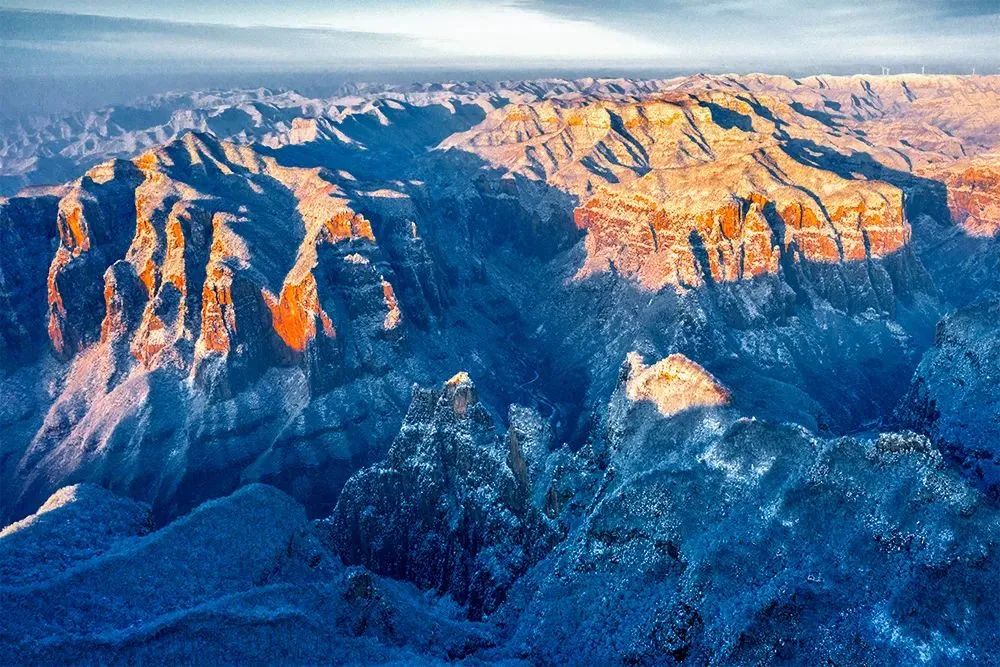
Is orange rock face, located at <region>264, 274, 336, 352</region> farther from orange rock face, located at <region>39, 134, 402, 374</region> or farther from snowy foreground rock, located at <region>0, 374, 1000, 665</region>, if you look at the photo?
snowy foreground rock, located at <region>0, 374, 1000, 665</region>

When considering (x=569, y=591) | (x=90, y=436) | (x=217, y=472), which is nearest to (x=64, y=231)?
(x=90, y=436)

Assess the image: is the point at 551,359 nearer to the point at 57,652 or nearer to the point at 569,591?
the point at 569,591

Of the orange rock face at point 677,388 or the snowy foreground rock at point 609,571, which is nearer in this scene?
the snowy foreground rock at point 609,571

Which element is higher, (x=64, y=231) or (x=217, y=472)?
(x=64, y=231)

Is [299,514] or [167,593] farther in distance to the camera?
[299,514]

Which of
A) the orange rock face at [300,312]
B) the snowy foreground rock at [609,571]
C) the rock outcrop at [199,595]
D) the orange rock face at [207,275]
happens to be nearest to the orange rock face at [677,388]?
the snowy foreground rock at [609,571]

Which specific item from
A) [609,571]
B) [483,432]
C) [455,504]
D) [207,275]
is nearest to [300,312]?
[207,275]

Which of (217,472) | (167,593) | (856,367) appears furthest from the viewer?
(856,367)

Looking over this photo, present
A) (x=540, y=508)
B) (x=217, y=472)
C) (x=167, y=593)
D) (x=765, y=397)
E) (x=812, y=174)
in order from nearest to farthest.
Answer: (x=167, y=593)
(x=540, y=508)
(x=765, y=397)
(x=217, y=472)
(x=812, y=174)

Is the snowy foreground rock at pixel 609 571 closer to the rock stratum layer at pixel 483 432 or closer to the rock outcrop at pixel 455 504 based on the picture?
the rock stratum layer at pixel 483 432
